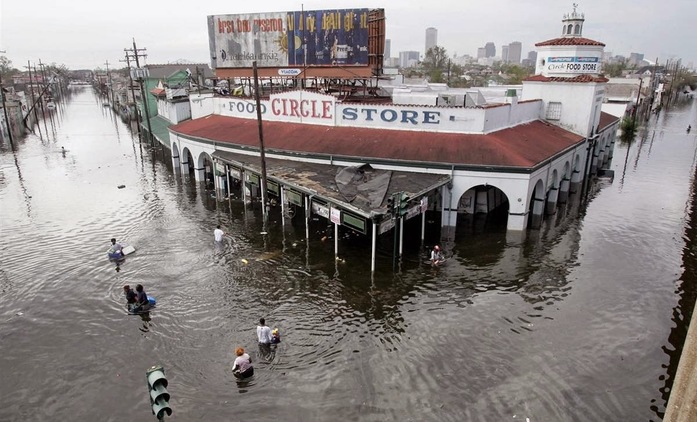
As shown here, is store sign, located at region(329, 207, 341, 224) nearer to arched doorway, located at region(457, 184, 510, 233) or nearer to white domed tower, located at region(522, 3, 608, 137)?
arched doorway, located at region(457, 184, 510, 233)

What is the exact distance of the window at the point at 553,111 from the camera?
3584 cm

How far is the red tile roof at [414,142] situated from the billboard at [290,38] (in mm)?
6810

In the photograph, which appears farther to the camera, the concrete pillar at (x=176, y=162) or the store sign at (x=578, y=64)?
the concrete pillar at (x=176, y=162)

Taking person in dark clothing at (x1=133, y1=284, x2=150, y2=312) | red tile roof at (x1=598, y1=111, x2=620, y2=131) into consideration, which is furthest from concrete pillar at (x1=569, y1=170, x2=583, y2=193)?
person in dark clothing at (x1=133, y1=284, x2=150, y2=312)

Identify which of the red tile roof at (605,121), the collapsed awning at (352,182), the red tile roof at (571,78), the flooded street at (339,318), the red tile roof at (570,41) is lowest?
the flooded street at (339,318)

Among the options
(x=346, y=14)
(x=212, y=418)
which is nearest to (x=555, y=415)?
(x=212, y=418)

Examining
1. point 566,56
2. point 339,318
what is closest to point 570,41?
point 566,56

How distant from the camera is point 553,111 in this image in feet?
118

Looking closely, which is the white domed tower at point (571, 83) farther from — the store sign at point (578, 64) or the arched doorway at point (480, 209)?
the arched doorway at point (480, 209)

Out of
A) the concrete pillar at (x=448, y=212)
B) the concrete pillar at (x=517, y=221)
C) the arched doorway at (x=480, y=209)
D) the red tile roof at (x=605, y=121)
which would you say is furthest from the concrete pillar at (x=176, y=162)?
the red tile roof at (x=605, y=121)

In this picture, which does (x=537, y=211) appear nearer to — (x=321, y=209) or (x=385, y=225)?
(x=385, y=225)

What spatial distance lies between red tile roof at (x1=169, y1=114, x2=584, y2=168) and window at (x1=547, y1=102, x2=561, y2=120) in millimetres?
1082

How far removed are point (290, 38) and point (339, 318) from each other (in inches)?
1087

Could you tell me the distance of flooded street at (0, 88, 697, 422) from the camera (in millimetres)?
13242
